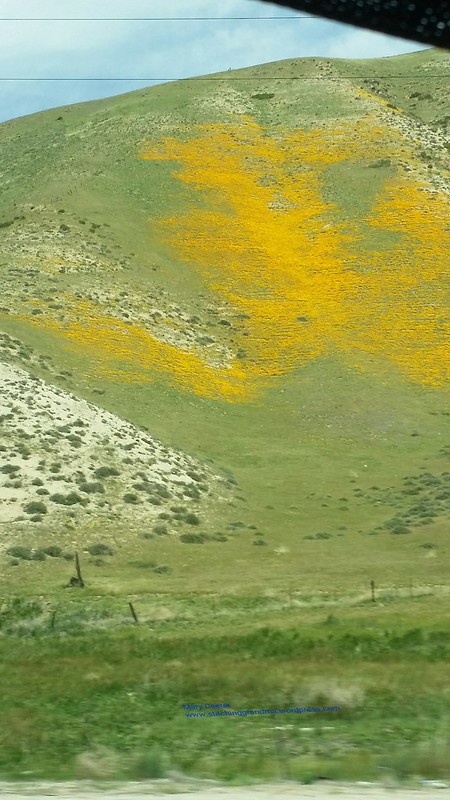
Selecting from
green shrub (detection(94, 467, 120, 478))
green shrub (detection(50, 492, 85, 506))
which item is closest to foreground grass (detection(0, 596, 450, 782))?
green shrub (detection(50, 492, 85, 506))

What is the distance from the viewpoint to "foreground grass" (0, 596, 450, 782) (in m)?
9.11

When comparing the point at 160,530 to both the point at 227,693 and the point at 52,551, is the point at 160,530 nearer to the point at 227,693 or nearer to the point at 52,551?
the point at 52,551

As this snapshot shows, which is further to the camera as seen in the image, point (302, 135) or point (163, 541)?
point (302, 135)

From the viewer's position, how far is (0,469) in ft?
110

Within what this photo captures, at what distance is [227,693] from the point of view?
1262cm

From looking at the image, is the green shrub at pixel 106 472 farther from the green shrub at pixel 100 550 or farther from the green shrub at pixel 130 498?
the green shrub at pixel 100 550

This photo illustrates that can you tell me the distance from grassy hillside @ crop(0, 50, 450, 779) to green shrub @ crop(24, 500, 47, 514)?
9cm

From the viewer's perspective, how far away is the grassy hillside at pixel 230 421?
12.5 meters

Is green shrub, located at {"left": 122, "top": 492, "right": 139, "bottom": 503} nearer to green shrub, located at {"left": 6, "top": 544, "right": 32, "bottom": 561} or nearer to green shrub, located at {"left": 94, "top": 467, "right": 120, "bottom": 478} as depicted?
green shrub, located at {"left": 94, "top": 467, "right": 120, "bottom": 478}

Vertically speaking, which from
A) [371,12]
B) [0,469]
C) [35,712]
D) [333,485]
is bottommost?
[333,485]

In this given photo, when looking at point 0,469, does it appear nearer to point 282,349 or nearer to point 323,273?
point 282,349

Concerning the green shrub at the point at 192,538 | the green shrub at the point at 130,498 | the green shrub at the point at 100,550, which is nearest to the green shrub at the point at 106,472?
the green shrub at the point at 130,498

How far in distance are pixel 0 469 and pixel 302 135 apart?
187ft

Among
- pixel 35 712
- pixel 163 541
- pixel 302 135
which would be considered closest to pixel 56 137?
pixel 302 135
